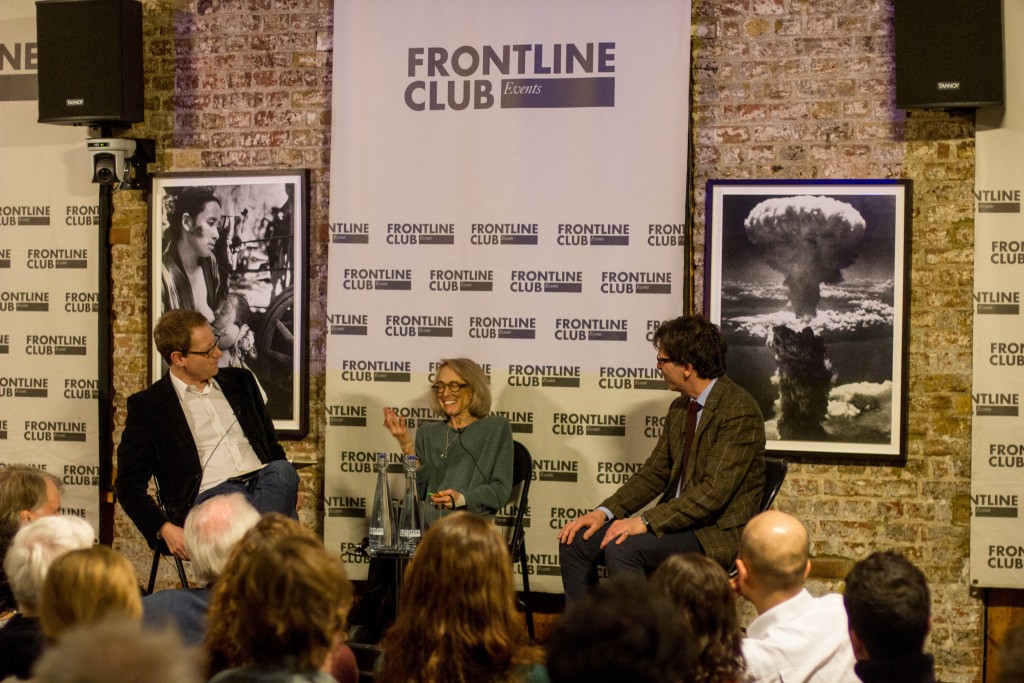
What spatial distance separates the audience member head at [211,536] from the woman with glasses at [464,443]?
1908 millimetres

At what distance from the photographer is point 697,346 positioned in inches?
171

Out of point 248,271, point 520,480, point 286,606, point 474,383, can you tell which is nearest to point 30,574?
point 286,606

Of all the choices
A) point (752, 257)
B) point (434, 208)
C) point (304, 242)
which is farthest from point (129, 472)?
point (752, 257)

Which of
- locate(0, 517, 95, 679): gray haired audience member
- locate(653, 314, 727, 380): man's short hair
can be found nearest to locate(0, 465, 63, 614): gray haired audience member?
locate(0, 517, 95, 679): gray haired audience member

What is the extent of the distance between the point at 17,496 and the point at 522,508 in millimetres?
2114

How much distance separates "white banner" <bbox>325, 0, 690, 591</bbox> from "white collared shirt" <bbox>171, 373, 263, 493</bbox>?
705 millimetres

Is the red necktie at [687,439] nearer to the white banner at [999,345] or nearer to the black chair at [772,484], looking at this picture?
the black chair at [772,484]

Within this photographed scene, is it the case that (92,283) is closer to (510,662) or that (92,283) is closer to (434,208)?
(434,208)

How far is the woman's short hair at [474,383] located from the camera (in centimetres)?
482

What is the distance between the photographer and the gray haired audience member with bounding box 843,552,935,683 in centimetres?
229

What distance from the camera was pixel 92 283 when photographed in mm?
→ 5598

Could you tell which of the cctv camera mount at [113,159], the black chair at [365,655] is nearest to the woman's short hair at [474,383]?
the black chair at [365,655]

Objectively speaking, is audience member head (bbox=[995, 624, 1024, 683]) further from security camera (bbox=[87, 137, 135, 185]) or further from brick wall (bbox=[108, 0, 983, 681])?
security camera (bbox=[87, 137, 135, 185])

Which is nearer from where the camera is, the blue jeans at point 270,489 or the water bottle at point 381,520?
the water bottle at point 381,520
